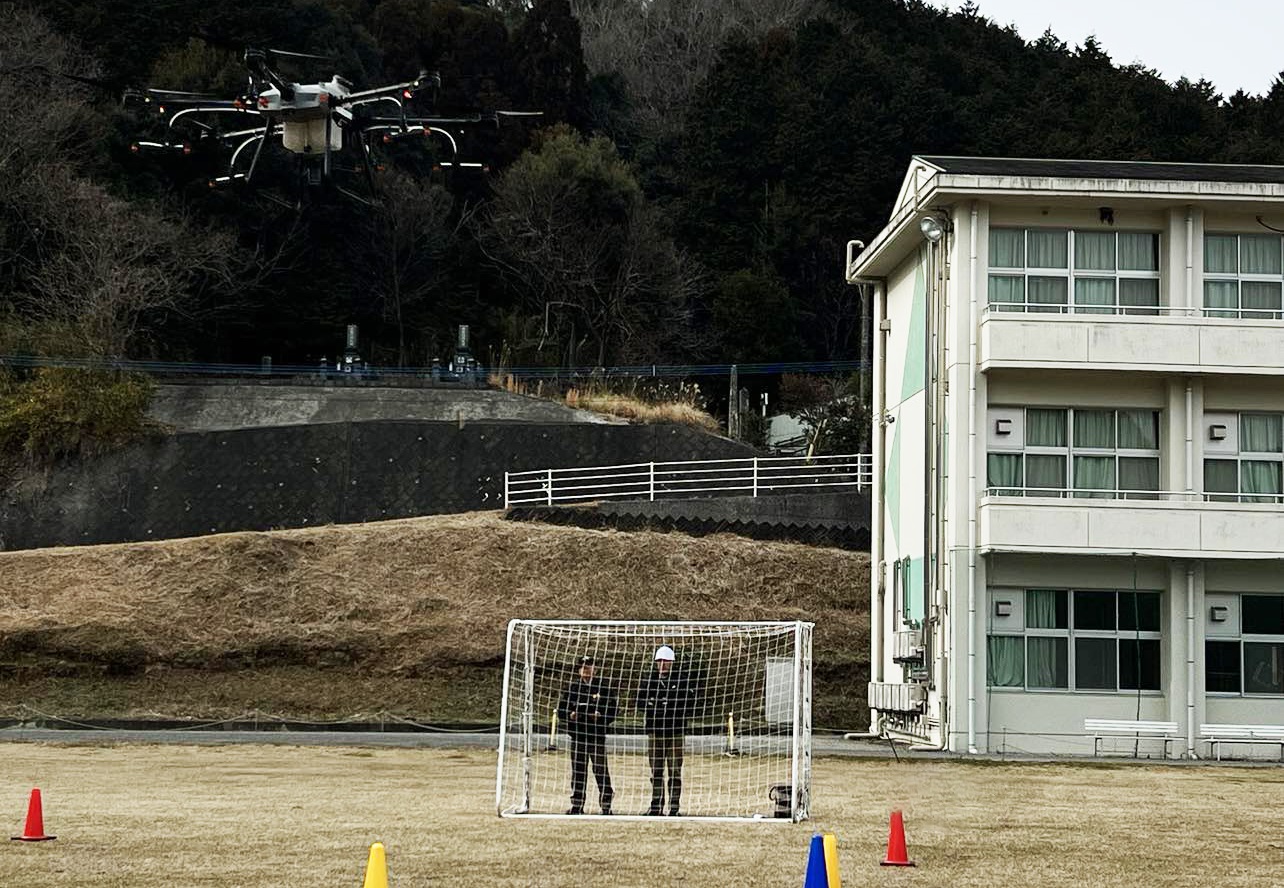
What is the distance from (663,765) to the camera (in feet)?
62.7

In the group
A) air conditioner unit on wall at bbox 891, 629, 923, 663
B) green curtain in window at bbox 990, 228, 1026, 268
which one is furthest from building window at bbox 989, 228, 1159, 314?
air conditioner unit on wall at bbox 891, 629, 923, 663

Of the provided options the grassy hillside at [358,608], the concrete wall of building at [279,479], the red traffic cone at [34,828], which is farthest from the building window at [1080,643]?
the red traffic cone at [34,828]

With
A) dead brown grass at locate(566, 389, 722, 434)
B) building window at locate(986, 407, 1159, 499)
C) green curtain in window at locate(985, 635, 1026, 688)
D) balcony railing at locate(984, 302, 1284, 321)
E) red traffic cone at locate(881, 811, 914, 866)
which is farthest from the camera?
dead brown grass at locate(566, 389, 722, 434)

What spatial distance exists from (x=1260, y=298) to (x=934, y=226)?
6.24 metres

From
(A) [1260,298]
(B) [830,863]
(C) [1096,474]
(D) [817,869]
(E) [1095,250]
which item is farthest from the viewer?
(A) [1260,298]

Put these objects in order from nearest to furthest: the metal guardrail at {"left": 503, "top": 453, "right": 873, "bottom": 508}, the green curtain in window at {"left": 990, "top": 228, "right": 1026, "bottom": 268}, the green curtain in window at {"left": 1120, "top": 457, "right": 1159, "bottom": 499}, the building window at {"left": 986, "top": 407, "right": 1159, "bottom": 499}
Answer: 1. the building window at {"left": 986, "top": 407, "right": 1159, "bottom": 499}
2. the green curtain in window at {"left": 1120, "top": 457, "right": 1159, "bottom": 499}
3. the green curtain in window at {"left": 990, "top": 228, "right": 1026, "bottom": 268}
4. the metal guardrail at {"left": 503, "top": 453, "right": 873, "bottom": 508}

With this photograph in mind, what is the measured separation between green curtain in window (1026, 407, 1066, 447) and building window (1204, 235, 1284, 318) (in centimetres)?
339

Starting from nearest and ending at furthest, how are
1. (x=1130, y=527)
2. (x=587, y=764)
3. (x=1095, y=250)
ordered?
(x=587, y=764), (x=1130, y=527), (x=1095, y=250)

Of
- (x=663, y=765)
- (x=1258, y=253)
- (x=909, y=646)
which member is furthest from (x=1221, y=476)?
(x=663, y=765)

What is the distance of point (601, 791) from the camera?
18.9 m

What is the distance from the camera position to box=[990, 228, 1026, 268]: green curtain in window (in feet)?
116

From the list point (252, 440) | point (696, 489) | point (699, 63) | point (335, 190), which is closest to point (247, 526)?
point (252, 440)

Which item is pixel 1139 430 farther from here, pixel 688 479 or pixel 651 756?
pixel 651 756

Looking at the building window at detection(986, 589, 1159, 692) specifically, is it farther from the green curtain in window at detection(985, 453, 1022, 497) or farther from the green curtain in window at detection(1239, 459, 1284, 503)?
the green curtain in window at detection(1239, 459, 1284, 503)
